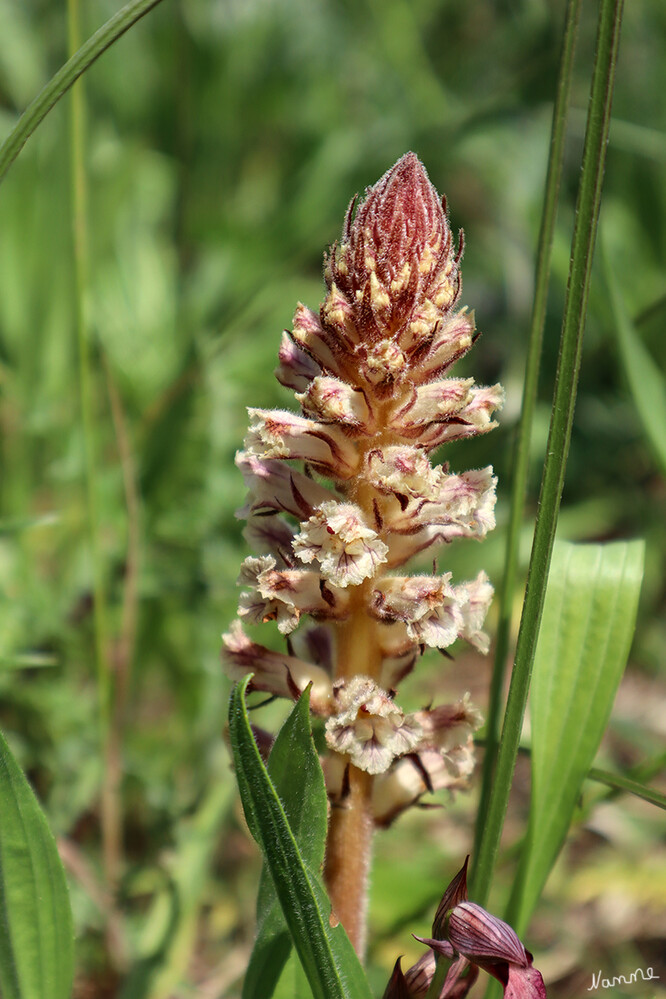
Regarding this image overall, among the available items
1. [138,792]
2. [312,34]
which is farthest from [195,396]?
[312,34]

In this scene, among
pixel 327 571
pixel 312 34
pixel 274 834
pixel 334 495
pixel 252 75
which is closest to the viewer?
pixel 274 834

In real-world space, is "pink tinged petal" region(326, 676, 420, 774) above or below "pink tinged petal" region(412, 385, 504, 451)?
below

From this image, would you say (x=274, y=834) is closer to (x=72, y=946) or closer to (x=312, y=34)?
(x=72, y=946)

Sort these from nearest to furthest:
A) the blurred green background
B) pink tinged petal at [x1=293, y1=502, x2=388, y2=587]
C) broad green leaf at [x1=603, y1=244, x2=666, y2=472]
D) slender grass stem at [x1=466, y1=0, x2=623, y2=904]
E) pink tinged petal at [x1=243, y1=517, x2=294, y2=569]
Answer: slender grass stem at [x1=466, y1=0, x2=623, y2=904], pink tinged petal at [x1=293, y1=502, x2=388, y2=587], pink tinged petal at [x1=243, y1=517, x2=294, y2=569], broad green leaf at [x1=603, y1=244, x2=666, y2=472], the blurred green background

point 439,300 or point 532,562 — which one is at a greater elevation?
point 439,300

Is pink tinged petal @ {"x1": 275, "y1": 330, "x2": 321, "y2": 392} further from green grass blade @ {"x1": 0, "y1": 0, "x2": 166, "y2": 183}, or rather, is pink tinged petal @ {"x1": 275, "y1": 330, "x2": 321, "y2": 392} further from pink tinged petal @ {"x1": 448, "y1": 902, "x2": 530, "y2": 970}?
pink tinged petal @ {"x1": 448, "y1": 902, "x2": 530, "y2": 970}

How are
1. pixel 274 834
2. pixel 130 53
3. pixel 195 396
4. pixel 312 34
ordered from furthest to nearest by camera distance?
pixel 312 34, pixel 130 53, pixel 195 396, pixel 274 834

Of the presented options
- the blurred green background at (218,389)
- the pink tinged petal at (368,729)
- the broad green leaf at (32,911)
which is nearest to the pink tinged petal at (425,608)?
the pink tinged petal at (368,729)
